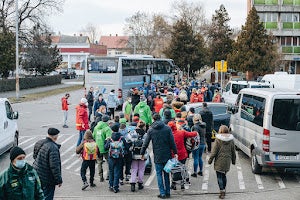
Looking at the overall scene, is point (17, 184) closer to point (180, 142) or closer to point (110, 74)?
point (180, 142)

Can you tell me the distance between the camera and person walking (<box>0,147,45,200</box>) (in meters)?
6.52

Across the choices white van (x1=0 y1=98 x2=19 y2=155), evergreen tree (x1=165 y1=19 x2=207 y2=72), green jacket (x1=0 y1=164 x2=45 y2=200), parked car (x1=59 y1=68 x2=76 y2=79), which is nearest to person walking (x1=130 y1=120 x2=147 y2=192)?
green jacket (x1=0 y1=164 x2=45 y2=200)

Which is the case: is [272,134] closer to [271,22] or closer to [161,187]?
[161,187]

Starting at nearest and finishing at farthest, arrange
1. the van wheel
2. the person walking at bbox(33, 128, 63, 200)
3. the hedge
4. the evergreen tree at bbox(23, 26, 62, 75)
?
1. the person walking at bbox(33, 128, 63, 200)
2. the van wheel
3. the hedge
4. the evergreen tree at bbox(23, 26, 62, 75)

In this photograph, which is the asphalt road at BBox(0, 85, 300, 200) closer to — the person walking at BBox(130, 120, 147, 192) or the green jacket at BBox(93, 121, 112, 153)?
the person walking at BBox(130, 120, 147, 192)

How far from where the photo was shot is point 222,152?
10.4 metres

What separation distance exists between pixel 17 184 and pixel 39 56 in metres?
54.8

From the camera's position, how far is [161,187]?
410 inches

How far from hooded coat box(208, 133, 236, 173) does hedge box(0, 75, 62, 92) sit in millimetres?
38868

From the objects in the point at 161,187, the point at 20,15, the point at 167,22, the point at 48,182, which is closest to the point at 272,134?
the point at 161,187

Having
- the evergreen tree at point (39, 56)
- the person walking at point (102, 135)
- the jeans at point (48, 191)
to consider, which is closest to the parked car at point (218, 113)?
the person walking at point (102, 135)

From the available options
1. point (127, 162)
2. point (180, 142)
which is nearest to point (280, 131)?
point (180, 142)

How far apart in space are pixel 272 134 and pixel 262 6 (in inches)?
1797

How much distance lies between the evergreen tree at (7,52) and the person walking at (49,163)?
40.3 meters
